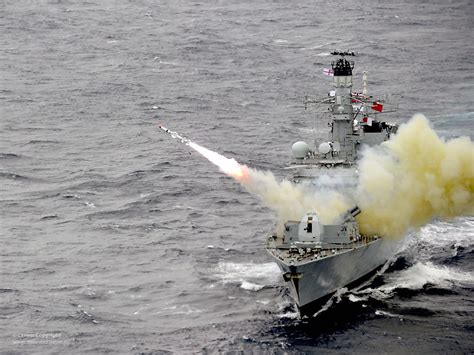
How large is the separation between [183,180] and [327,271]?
18.9 metres

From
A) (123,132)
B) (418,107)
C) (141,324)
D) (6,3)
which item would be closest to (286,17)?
(6,3)

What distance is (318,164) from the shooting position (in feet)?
149

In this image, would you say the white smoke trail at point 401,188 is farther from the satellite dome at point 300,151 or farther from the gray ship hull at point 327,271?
the satellite dome at point 300,151

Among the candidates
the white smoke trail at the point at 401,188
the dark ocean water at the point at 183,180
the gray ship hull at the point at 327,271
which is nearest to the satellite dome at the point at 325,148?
the white smoke trail at the point at 401,188

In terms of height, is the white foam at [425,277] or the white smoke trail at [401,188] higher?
the white smoke trail at [401,188]

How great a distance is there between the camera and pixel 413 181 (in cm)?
4366

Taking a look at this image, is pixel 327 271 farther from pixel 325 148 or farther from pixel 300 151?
pixel 325 148

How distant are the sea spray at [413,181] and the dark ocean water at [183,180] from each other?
283cm

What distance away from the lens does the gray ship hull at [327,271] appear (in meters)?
37.5

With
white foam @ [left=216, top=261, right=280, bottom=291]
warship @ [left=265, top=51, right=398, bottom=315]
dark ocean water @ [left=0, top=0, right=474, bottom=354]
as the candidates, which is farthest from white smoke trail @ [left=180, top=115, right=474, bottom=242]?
dark ocean water @ [left=0, top=0, right=474, bottom=354]

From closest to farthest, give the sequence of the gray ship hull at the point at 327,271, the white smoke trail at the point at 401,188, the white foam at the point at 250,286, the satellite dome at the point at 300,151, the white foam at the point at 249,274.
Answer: the gray ship hull at the point at 327,271 → the white foam at the point at 250,286 → the white foam at the point at 249,274 → the white smoke trail at the point at 401,188 → the satellite dome at the point at 300,151

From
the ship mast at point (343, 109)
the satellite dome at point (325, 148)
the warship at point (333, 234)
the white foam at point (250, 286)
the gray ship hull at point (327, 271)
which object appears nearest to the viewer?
the gray ship hull at point (327, 271)

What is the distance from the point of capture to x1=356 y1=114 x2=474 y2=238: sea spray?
43.0 m

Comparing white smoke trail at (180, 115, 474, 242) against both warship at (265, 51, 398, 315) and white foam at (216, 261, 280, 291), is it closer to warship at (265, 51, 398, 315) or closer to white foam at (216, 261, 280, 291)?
warship at (265, 51, 398, 315)
